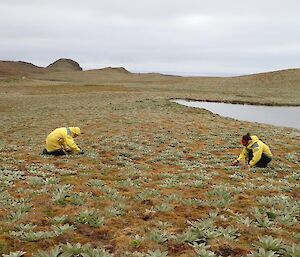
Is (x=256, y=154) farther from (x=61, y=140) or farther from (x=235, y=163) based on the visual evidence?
(x=61, y=140)

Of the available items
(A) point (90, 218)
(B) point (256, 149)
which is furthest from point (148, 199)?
(B) point (256, 149)

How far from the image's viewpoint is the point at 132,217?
Result: 394 inches

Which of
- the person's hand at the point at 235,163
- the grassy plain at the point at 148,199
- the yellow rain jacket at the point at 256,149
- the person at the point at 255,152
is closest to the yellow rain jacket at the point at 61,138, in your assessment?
the grassy plain at the point at 148,199

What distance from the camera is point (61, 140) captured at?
1827 cm

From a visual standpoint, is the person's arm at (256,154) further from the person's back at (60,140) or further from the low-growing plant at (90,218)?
the low-growing plant at (90,218)

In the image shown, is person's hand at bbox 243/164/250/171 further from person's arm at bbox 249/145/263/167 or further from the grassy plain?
the grassy plain

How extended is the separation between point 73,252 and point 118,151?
13040mm

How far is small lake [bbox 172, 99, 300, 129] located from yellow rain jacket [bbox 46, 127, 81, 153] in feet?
87.1

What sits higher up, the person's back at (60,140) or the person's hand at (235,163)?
the person's back at (60,140)

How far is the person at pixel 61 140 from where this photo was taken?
1811 centimetres

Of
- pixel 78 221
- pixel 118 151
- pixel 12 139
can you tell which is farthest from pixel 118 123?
pixel 78 221

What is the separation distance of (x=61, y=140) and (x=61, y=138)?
0.77ft

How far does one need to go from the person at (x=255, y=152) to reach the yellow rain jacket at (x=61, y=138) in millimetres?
7985

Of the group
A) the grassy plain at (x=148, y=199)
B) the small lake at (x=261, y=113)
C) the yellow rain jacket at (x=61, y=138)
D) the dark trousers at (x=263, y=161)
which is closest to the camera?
the grassy plain at (x=148, y=199)
